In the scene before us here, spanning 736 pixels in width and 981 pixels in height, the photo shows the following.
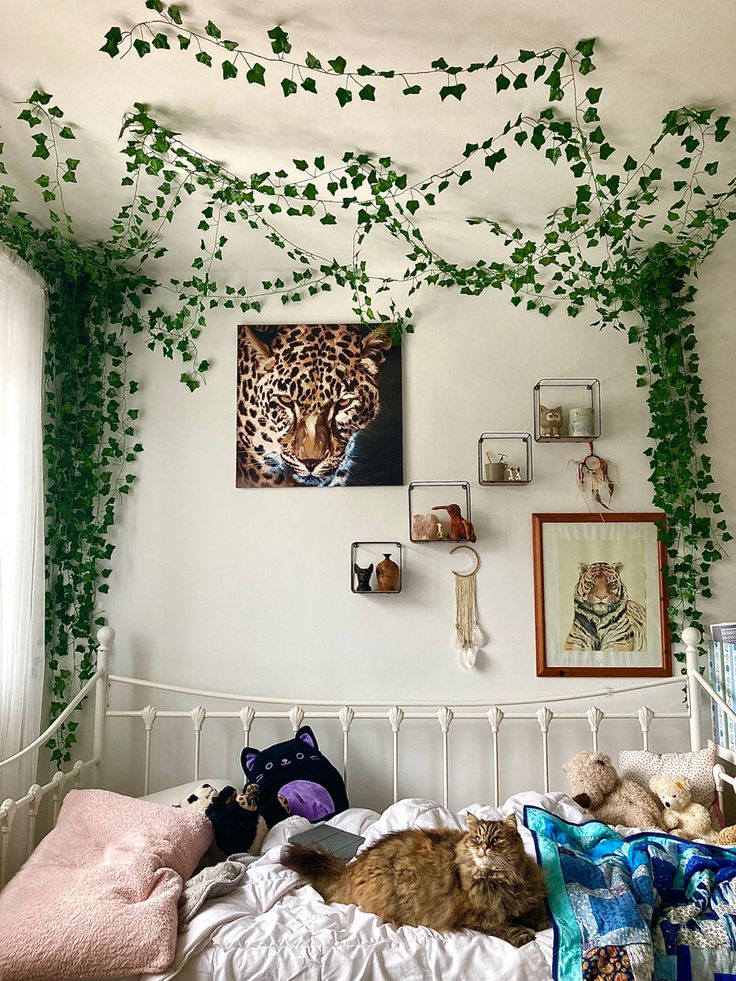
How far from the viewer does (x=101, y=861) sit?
2041 millimetres

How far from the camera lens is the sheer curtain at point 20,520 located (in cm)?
251

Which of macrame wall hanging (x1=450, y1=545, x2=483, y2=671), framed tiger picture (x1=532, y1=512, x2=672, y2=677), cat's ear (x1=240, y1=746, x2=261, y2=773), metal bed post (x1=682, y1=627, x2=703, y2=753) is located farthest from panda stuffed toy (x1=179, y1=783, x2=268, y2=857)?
metal bed post (x1=682, y1=627, x2=703, y2=753)

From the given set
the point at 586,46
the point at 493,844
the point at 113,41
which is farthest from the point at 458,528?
the point at 113,41

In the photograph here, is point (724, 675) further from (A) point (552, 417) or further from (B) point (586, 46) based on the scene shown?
(B) point (586, 46)

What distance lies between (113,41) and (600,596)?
2.26 metres

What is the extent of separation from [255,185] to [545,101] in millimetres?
842

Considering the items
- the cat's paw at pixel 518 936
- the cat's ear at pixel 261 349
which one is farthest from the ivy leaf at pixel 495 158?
the cat's paw at pixel 518 936

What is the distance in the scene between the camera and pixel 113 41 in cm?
180

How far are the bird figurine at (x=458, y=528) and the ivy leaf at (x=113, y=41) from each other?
172 centimetres

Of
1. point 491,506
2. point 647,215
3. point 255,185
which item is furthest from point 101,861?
point 647,215

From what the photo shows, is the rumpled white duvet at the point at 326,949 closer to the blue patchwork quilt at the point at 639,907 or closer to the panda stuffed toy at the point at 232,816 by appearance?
the blue patchwork quilt at the point at 639,907

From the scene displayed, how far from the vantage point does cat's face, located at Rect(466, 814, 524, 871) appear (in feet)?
A: 5.92

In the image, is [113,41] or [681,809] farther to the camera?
[681,809]

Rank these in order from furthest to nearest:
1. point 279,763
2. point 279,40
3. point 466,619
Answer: point 466,619 < point 279,763 < point 279,40
